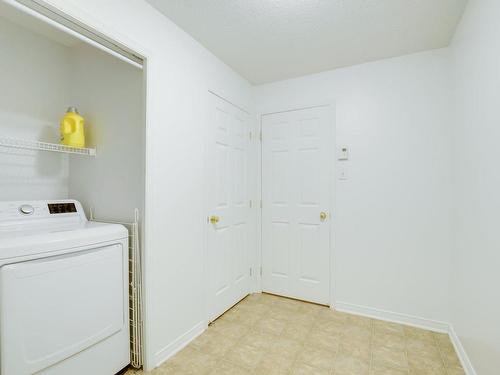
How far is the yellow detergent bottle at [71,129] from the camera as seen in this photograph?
6.04 feet

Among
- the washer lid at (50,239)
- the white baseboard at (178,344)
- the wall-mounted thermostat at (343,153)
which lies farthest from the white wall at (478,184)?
the washer lid at (50,239)

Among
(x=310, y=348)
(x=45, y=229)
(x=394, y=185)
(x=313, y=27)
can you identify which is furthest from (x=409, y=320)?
(x=45, y=229)

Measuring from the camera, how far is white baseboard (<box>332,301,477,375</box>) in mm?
1937

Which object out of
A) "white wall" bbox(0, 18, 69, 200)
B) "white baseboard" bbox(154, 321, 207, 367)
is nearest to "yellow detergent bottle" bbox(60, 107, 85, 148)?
"white wall" bbox(0, 18, 69, 200)

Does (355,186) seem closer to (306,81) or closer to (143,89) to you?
(306,81)

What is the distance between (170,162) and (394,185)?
6.42ft

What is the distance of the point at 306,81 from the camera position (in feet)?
9.21

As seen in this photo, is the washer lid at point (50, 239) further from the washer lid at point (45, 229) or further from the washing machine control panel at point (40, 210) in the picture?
the washing machine control panel at point (40, 210)

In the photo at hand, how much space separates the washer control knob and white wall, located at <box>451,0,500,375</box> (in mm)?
2664

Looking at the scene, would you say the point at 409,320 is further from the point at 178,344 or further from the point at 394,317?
the point at 178,344

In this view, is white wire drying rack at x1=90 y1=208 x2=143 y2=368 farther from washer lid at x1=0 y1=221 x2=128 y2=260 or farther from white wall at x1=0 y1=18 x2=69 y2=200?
white wall at x1=0 y1=18 x2=69 y2=200

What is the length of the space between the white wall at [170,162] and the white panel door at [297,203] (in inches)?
38.2

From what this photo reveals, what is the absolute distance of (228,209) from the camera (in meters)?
2.62

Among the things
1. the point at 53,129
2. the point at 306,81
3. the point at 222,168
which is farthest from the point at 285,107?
the point at 53,129
